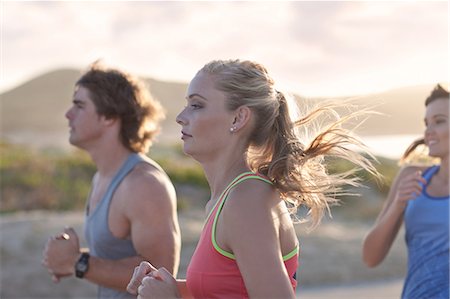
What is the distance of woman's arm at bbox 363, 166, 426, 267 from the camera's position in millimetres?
4191

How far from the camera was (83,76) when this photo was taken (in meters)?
4.69

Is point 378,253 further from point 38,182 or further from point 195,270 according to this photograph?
point 38,182

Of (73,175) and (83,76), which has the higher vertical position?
(83,76)

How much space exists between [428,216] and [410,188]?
6.3 inches

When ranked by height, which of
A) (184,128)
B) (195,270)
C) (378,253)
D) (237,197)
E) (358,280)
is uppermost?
(184,128)

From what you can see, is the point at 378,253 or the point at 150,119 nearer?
the point at 378,253

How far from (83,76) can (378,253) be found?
6.07 ft

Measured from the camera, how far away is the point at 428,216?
4176 mm

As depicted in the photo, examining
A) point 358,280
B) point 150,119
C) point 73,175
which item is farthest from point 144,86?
point 73,175

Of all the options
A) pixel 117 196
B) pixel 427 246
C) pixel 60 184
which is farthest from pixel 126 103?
pixel 60 184

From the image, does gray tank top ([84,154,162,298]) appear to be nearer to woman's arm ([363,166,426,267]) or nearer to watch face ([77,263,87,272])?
watch face ([77,263,87,272])

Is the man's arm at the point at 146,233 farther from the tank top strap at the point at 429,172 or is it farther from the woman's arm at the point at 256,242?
the woman's arm at the point at 256,242

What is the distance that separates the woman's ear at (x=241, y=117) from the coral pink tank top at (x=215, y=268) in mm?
198

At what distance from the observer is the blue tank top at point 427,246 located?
404 cm
